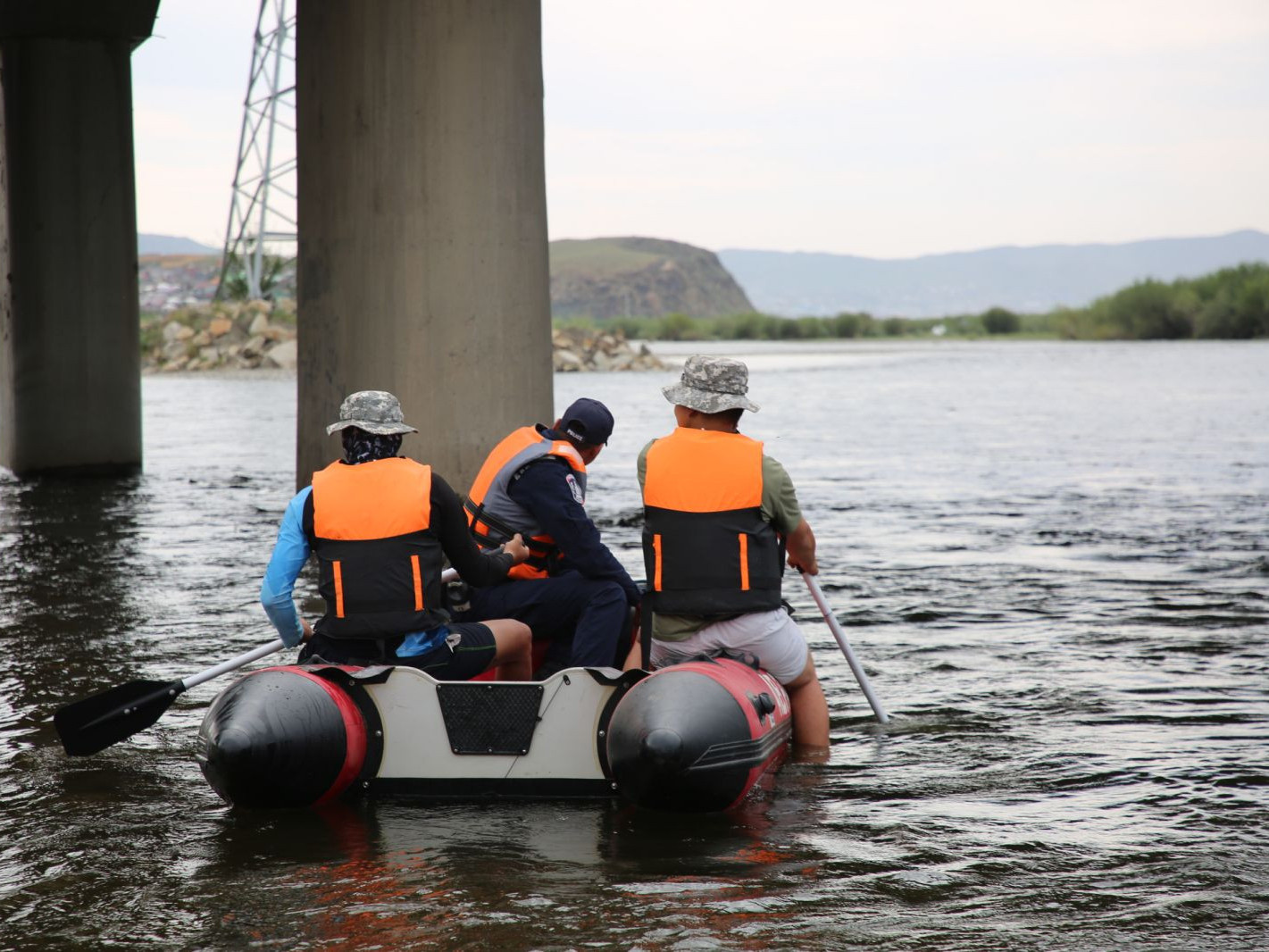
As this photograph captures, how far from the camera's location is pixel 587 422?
7242 mm

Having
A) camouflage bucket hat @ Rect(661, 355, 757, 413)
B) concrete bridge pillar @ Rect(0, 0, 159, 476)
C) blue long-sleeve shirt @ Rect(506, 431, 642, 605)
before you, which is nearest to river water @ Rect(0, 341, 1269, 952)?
blue long-sleeve shirt @ Rect(506, 431, 642, 605)

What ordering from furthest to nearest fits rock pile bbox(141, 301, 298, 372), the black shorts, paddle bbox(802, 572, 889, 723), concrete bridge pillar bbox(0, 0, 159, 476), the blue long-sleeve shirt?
rock pile bbox(141, 301, 298, 372) < concrete bridge pillar bbox(0, 0, 159, 476) < paddle bbox(802, 572, 889, 723) < the blue long-sleeve shirt < the black shorts

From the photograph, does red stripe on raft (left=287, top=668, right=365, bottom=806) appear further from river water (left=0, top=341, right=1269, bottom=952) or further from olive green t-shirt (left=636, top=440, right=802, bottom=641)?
olive green t-shirt (left=636, top=440, right=802, bottom=641)

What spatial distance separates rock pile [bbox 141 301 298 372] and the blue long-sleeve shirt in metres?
44.3

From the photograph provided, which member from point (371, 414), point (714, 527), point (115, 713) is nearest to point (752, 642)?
point (714, 527)

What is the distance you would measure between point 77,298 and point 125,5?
12.0 feet

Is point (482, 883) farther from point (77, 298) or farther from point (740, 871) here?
point (77, 298)

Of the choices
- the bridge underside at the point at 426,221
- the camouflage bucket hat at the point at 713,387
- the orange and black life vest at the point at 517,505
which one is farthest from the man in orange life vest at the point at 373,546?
the bridge underside at the point at 426,221

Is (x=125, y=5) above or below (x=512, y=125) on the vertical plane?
above

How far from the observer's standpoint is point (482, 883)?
539 cm

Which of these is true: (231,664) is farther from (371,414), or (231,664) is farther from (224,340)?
(224,340)

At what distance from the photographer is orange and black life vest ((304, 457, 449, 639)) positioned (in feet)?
20.5

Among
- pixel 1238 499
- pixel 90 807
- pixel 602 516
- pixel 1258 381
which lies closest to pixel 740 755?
pixel 90 807

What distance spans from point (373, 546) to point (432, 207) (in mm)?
6031
